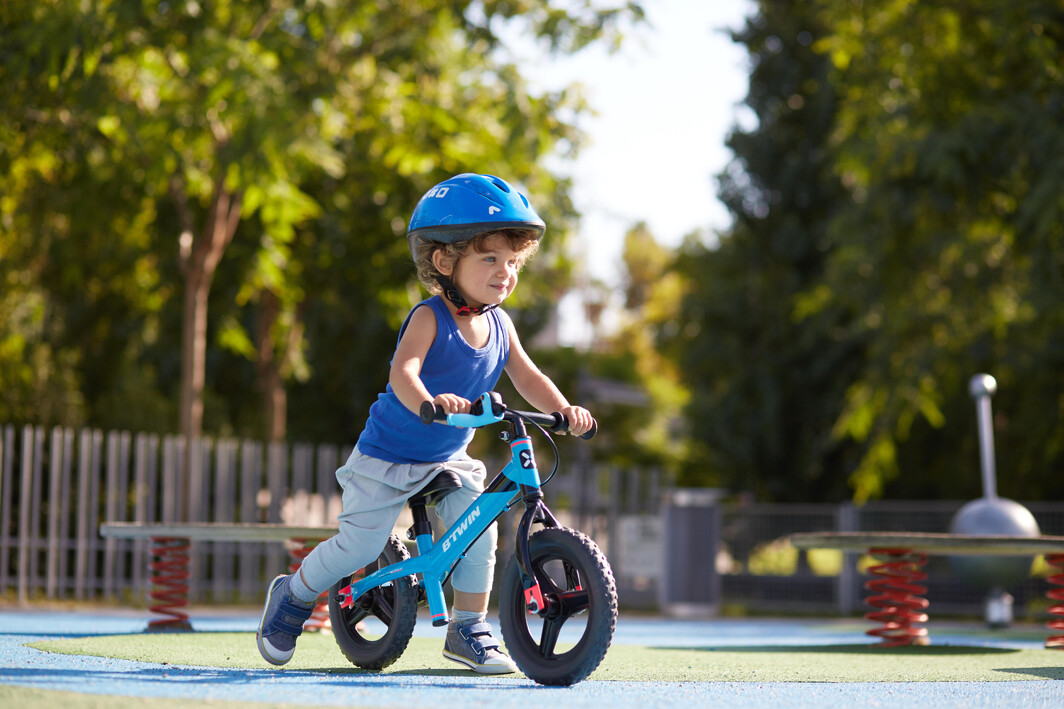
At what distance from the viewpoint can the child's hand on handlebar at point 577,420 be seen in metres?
4.29

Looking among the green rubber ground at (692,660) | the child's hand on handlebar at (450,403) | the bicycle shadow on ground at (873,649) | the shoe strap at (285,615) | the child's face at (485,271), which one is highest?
the child's face at (485,271)

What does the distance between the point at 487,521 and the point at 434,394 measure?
20.3 inches

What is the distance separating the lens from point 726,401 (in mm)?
25641

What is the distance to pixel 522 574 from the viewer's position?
4.21m

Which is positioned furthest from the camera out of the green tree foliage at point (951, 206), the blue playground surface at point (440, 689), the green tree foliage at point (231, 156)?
the green tree foliage at point (951, 206)

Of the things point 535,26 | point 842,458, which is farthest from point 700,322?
point 535,26

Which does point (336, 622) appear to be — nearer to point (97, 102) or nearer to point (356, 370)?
point (97, 102)

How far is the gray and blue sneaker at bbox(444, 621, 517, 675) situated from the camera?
451cm

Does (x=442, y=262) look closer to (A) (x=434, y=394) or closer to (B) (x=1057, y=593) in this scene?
(A) (x=434, y=394)

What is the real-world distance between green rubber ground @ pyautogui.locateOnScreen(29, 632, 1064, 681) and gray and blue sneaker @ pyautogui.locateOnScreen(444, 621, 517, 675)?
0.39 ft

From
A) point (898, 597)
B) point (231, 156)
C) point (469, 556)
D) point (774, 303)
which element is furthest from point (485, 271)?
point (774, 303)

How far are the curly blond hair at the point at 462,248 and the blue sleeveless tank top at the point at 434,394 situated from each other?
0.13 metres

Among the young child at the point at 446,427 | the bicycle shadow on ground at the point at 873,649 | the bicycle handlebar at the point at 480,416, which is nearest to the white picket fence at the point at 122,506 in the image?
the bicycle shadow on ground at the point at 873,649

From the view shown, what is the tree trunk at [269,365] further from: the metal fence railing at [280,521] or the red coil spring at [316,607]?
the red coil spring at [316,607]
